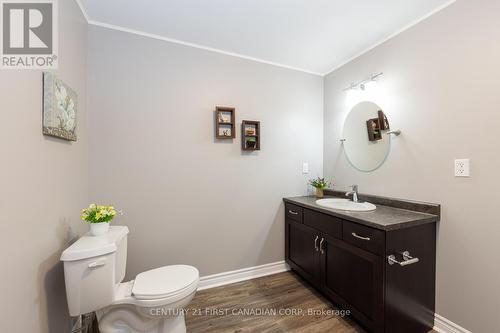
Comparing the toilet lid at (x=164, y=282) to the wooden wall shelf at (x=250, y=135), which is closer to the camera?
the toilet lid at (x=164, y=282)

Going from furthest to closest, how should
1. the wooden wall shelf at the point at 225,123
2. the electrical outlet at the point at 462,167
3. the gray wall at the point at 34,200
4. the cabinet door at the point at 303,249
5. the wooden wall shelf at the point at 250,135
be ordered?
the wooden wall shelf at the point at 250,135, the wooden wall shelf at the point at 225,123, the cabinet door at the point at 303,249, the electrical outlet at the point at 462,167, the gray wall at the point at 34,200

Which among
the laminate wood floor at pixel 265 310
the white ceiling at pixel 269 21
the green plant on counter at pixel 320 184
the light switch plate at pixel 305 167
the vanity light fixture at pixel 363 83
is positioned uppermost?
the white ceiling at pixel 269 21

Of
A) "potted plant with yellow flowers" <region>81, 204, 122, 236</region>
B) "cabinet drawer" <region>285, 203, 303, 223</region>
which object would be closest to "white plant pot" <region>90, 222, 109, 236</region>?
"potted plant with yellow flowers" <region>81, 204, 122, 236</region>

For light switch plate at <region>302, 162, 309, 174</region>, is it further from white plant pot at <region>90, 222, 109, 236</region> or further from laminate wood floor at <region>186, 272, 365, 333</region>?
white plant pot at <region>90, 222, 109, 236</region>

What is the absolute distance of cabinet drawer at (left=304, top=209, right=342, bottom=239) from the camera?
1.66m

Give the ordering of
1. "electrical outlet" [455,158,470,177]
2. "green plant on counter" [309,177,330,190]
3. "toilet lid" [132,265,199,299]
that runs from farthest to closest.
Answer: "green plant on counter" [309,177,330,190] < "electrical outlet" [455,158,470,177] < "toilet lid" [132,265,199,299]

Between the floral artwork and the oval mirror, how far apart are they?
2454 mm

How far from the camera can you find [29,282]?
958mm

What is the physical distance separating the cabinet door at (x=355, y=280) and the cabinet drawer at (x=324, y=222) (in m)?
0.07

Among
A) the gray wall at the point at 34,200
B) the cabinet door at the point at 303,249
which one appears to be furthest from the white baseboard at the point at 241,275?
the gray wall at the point at 34,200

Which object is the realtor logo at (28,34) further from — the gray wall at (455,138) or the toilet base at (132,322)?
the gray wall at (455,138)

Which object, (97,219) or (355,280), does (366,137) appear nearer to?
(355,280)

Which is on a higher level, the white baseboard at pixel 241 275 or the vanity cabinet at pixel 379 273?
the vanity cabinet at pixel 379 273

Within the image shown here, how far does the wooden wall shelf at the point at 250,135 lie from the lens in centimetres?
215
